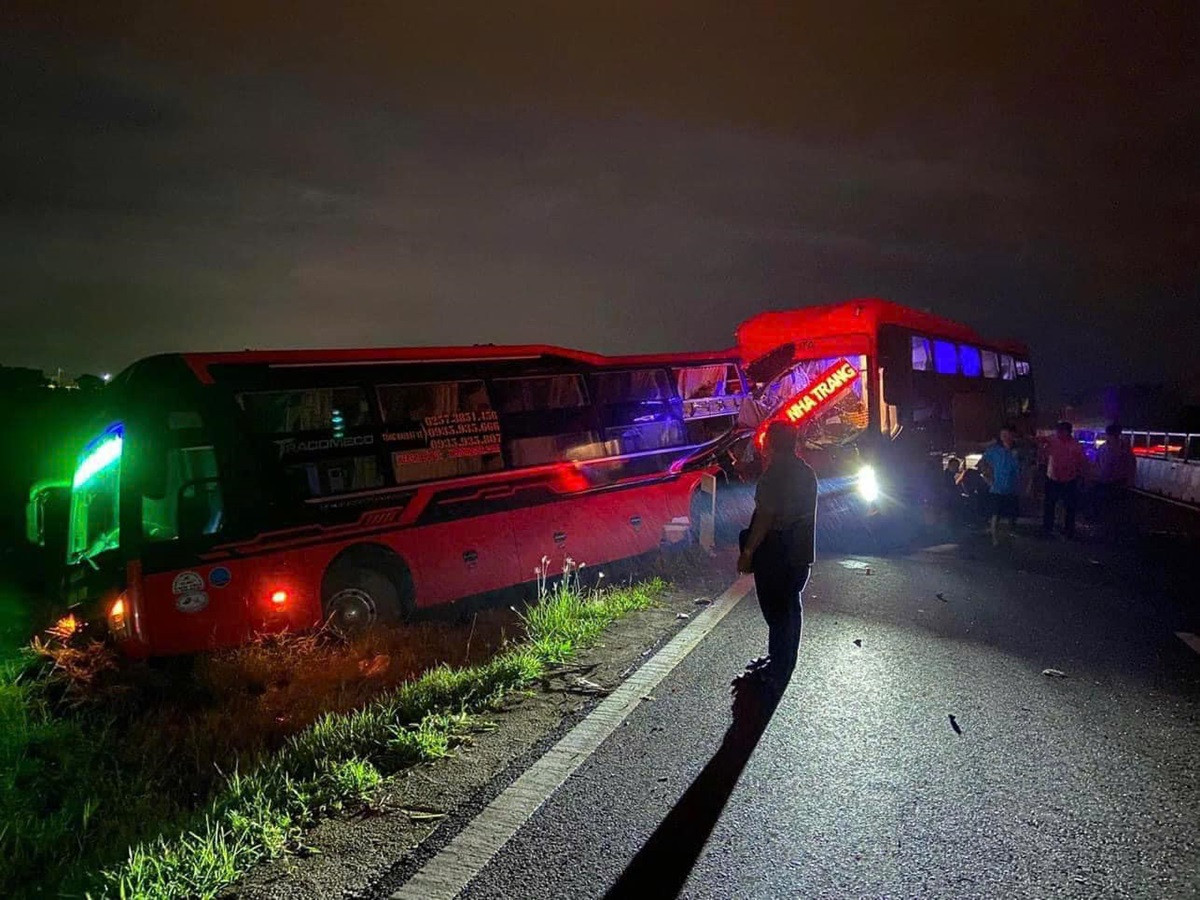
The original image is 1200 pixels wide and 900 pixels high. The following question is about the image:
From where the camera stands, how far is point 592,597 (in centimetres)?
870

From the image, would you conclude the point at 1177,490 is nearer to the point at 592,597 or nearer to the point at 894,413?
the point at 894,413

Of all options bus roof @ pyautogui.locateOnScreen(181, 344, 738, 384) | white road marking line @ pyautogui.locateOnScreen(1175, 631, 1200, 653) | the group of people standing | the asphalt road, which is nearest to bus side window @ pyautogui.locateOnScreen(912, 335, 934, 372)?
the group of people standing

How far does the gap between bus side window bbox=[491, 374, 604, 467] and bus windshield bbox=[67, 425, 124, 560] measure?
3.94m

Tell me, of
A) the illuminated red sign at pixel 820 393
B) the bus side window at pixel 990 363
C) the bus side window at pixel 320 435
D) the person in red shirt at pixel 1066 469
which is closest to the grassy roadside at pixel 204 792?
the bus side window at pixel 320 435

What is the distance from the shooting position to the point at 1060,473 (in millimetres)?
13438

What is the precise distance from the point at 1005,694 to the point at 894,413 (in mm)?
11376

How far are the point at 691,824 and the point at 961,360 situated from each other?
62.5 ft

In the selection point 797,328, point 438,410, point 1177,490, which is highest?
point 797,328

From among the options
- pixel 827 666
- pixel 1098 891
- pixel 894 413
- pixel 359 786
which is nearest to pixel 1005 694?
pixel 827 666

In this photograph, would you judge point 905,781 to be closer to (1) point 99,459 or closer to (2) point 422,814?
(2) point 422,814

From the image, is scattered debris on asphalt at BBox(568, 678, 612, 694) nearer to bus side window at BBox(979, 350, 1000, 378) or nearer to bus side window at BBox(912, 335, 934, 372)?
bus side window at BBox(912, 335, 934, 372)

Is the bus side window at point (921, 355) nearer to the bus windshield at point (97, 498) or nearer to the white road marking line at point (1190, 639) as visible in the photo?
the white road marking line at point (1190, 639)

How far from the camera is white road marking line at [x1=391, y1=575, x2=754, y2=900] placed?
3.28m

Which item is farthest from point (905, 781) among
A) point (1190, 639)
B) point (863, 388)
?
point (863, 388)
